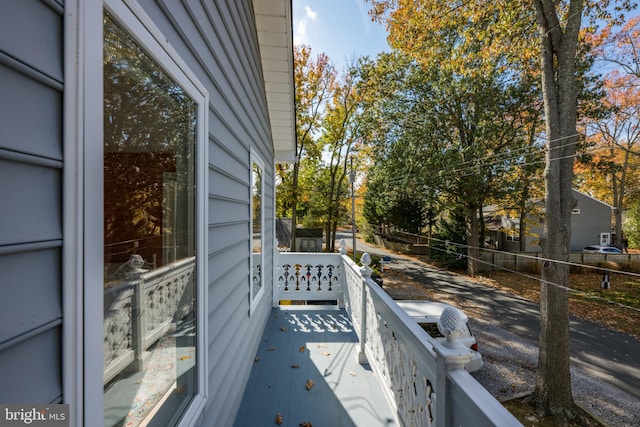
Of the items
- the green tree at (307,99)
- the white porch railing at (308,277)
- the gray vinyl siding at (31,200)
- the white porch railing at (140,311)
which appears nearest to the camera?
the gray vinyl siding at (31,200)

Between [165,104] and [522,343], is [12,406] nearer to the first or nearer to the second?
[165,104]

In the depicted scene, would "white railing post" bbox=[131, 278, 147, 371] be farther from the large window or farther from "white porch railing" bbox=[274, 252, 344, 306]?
"white porch railing" bbox=[274, 252, 344, 306]

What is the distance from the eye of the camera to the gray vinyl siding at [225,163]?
1644mm

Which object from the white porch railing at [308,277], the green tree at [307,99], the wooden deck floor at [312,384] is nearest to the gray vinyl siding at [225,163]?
the wooden deck floor at [312,384]

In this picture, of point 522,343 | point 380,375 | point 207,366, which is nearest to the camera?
point 207,366

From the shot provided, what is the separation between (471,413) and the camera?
1.21 meters

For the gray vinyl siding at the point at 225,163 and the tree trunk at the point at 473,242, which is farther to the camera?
the tree trunk at the point at 473,242

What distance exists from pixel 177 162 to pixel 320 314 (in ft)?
14.2

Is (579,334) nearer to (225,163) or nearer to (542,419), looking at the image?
(542,419)

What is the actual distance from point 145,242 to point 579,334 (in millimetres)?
11577

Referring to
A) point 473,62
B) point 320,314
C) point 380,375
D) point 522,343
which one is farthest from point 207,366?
point 473,62

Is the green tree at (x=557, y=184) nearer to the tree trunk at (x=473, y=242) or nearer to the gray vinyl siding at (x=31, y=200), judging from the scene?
the gray vinyl siding at (x=31, y=200)

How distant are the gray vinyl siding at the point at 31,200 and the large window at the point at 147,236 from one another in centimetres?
18

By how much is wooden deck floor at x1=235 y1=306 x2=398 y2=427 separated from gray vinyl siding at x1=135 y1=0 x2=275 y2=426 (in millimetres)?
233
